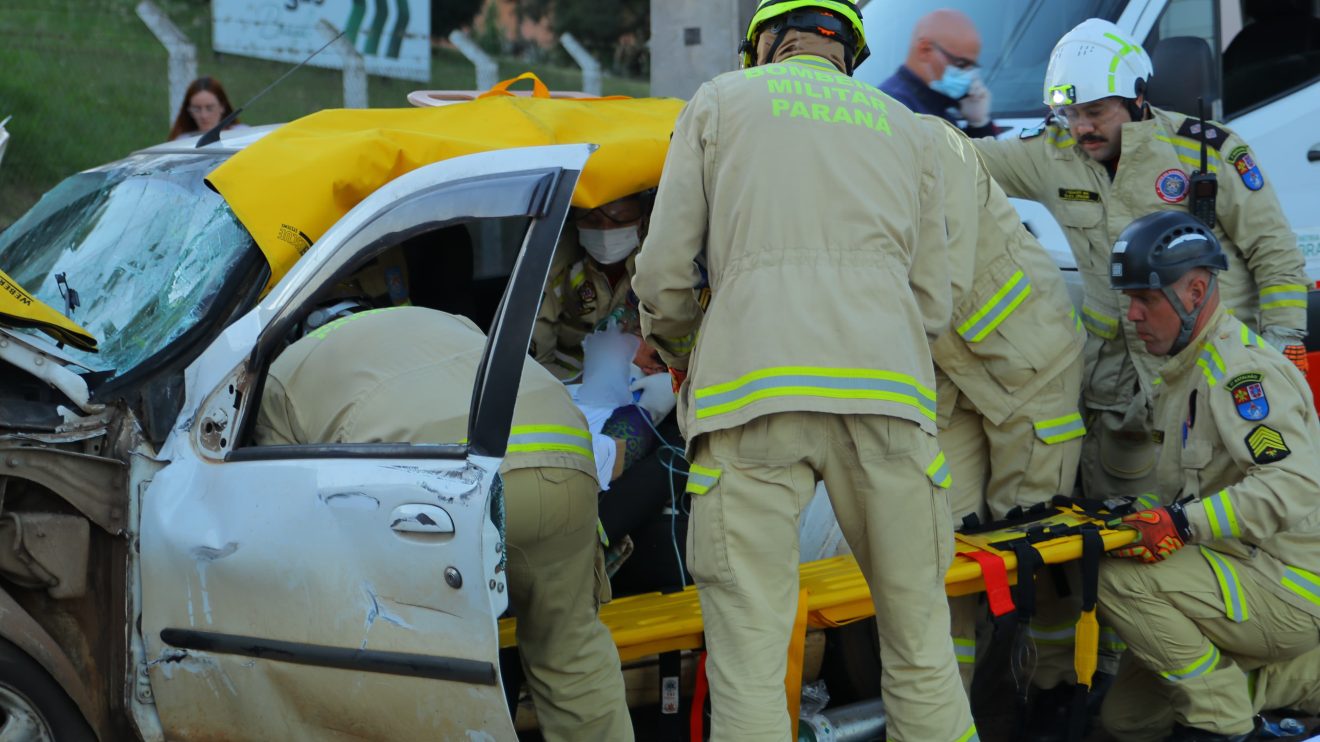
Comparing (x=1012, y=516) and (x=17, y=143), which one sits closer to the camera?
(x=1012, y=516)

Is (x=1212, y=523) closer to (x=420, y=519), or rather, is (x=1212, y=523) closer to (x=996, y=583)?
(x=996, y=583)

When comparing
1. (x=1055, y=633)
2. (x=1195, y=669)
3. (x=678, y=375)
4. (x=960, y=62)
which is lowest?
(x=1055, y=633)

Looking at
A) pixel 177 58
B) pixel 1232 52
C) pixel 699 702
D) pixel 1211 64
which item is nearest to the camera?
pixel 699 702

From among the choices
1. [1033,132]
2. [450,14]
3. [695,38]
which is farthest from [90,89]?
[450,14]

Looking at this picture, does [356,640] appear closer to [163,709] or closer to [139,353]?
[163,709]

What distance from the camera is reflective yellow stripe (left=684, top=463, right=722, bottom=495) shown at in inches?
118

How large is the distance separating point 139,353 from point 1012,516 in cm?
244

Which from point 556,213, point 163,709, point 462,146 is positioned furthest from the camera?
point 462,146

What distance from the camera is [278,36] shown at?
47.3 feet

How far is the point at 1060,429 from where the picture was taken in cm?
407

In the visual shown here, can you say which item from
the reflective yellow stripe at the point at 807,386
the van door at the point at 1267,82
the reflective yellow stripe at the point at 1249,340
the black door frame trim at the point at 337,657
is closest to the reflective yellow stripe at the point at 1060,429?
the reflective yellow stripe at the point at 1249,340

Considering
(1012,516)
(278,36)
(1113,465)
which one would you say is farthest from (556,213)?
(278,36)

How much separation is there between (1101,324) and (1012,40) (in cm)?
123

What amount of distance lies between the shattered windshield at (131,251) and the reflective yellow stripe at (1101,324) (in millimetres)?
2645
